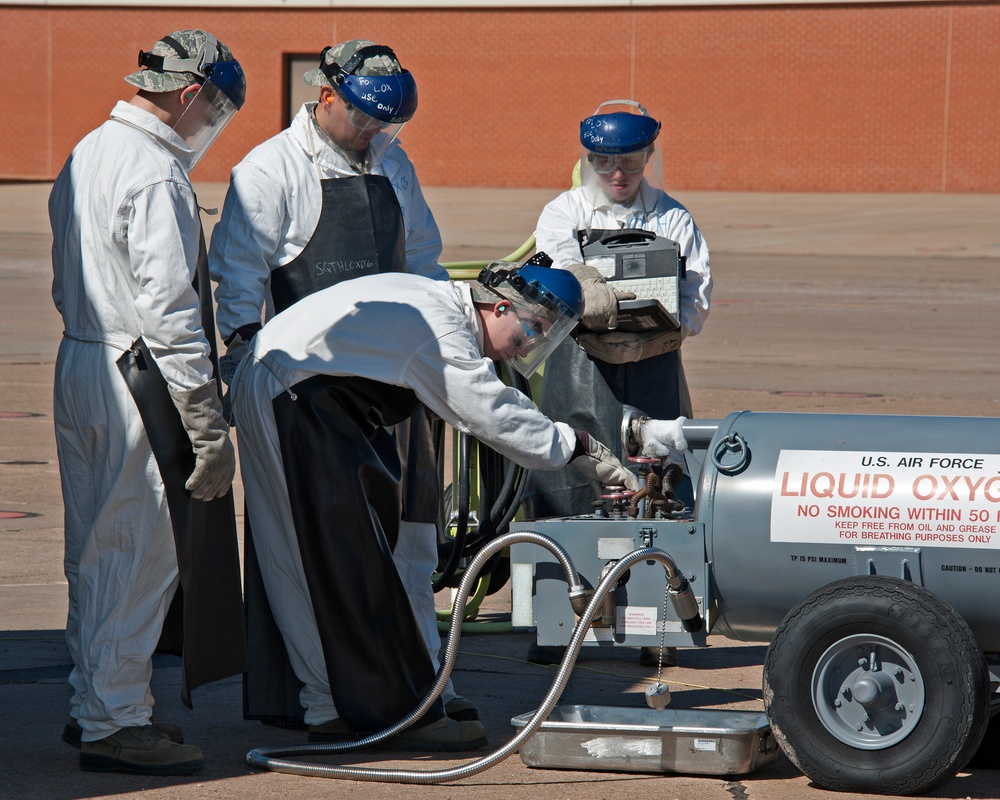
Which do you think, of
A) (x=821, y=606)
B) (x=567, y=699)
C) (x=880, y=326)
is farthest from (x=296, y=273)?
(x=880, y=326)

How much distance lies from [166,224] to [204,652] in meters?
1.19

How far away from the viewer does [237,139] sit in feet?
117

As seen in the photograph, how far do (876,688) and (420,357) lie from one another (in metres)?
1.52

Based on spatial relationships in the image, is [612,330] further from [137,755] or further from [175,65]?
[137,755]

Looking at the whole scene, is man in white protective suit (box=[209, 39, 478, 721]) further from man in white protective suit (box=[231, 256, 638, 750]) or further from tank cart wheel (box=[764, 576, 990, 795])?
tank cart wheel (box=[764, 576, 990, 795])

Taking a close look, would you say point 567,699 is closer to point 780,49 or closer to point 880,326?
point 880,326

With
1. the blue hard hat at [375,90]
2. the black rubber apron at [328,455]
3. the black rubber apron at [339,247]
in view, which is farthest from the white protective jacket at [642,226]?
the blue hard hat at [375,90]

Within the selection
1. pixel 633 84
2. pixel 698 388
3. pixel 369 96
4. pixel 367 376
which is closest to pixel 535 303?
pixel 367 376

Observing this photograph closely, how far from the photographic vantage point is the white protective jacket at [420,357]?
4254 mm

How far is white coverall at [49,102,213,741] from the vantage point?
407 cm

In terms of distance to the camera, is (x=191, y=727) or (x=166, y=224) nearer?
(x=166, y=224)

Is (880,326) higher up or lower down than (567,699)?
higher up

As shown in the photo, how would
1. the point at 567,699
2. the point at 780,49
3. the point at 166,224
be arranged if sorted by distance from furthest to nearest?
the point at 780,49 < the point at 567,699 < the point at 166,224

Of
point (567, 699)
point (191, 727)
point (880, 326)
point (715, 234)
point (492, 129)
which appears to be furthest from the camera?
point (492, 129)
